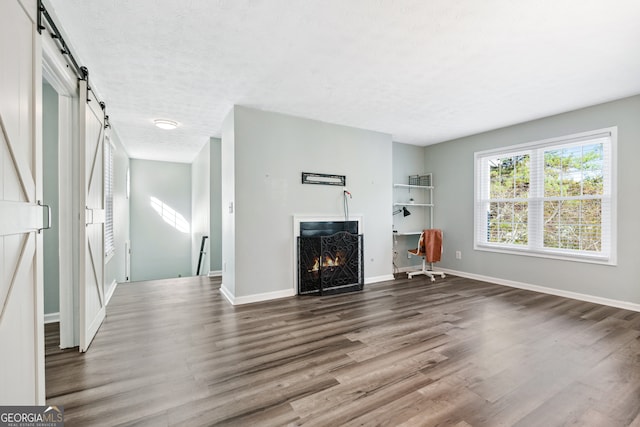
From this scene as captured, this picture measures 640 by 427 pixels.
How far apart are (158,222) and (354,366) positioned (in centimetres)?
696

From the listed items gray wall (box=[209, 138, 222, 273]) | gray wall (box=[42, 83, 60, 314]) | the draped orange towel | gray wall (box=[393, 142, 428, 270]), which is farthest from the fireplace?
gray wall (box=[42, 83, 60, 314])

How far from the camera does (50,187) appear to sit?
10.3ft

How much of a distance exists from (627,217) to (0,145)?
5.71 m

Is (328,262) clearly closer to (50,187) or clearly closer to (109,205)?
(109,205)

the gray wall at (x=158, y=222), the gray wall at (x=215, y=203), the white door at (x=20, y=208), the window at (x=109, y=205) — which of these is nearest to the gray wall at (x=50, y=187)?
the window at (x=109, y=205)

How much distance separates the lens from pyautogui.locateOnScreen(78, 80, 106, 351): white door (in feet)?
8.02

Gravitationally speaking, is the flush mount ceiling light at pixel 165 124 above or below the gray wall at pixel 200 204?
above

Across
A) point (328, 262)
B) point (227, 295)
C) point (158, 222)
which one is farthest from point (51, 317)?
point (158, 222)

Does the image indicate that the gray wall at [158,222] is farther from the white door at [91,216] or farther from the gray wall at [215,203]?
the white door at [91,216]

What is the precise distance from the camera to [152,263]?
23.8ft

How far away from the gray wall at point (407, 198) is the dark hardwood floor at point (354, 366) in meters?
2.25

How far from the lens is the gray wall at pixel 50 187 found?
122 inches

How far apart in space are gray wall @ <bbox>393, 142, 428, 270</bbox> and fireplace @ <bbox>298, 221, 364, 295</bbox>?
1.53 metres

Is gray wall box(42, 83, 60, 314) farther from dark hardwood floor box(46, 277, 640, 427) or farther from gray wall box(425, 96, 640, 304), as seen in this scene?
gray wall box(425, 96, 640, 304)
